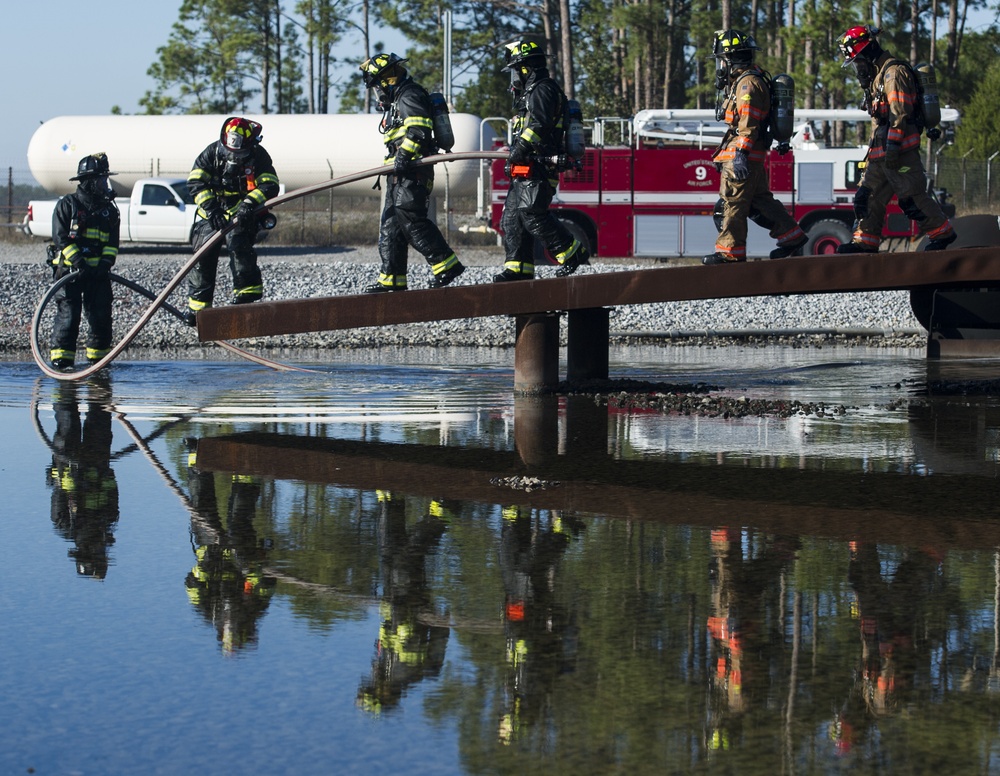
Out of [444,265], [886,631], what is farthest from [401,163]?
[886,631]

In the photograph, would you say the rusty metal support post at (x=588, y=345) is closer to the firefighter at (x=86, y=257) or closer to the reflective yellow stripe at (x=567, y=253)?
the reflective yellow stripe at (x=567, y=253)

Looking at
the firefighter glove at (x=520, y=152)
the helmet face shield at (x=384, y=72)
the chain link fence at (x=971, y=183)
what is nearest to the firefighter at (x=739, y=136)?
the firefighter glove at (x=520, y=152)

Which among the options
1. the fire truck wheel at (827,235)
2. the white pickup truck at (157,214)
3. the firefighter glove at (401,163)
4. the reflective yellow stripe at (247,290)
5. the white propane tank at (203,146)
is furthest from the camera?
the white propane tank at (203,146)

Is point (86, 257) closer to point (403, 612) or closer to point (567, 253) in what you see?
point (567, 253)

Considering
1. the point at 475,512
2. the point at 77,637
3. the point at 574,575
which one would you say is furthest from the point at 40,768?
the point at 475,512

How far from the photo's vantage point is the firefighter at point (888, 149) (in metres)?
8.66

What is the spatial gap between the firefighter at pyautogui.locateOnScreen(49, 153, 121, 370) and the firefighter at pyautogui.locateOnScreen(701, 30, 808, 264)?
16.7 ft

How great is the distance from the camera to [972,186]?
39.1 meters

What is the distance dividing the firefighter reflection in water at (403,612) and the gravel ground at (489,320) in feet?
29.4

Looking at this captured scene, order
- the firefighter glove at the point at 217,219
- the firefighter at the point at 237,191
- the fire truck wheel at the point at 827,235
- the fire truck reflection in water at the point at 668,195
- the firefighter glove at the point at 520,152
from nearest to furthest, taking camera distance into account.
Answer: the firefighter glove at the point at 520,152
the firefighter at the point at 237,191
the firefighter glove at the point at 217,219
the fire truck wheel at the point at 827,235
the fire truck reflection in water at the point at 668,195

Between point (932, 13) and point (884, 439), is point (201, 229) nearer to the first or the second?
point (884, 439)

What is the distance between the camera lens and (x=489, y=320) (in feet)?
54.9

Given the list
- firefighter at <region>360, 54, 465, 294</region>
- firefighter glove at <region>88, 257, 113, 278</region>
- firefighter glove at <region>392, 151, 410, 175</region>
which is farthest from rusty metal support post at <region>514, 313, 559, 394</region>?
firefighter glove at <region>88, 257, 113, 278</region>

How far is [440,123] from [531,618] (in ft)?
20.9
